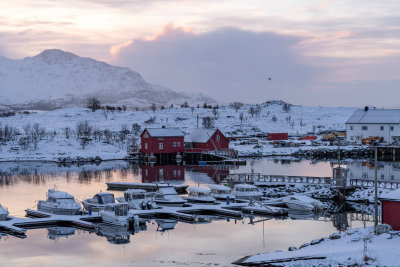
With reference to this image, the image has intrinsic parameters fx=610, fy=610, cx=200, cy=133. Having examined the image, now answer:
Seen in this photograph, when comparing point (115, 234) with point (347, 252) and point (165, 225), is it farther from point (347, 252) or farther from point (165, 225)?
point (347, 252)

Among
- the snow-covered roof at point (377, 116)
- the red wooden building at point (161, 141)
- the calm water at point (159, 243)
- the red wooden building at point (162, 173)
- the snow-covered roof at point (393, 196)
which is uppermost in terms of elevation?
the snow-covered roof at point (377, 116)

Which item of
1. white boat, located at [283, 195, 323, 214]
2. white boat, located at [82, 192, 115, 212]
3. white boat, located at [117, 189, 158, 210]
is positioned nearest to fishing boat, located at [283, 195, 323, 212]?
white boat, located at [283, 195, 323, 214]

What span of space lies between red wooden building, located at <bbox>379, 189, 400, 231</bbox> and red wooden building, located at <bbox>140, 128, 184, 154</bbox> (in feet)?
202

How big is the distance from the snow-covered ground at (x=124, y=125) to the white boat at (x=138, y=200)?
160ft

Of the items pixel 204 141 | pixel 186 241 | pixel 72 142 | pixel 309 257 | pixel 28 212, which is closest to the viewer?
pixel 309 257

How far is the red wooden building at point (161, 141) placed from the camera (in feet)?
295

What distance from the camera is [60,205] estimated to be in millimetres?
43000

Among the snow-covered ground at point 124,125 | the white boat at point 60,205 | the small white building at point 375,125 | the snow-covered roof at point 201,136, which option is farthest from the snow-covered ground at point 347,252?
the small white building at point 375,125

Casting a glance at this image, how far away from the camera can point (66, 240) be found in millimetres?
35969

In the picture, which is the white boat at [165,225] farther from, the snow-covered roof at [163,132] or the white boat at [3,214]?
the snow-covered roof at [163,132]

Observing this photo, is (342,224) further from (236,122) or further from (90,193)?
(236,122)

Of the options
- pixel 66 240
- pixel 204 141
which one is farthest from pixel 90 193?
pixel 204 141

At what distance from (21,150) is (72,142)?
1010 centimetres

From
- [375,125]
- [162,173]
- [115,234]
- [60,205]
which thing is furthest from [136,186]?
[375,125]
